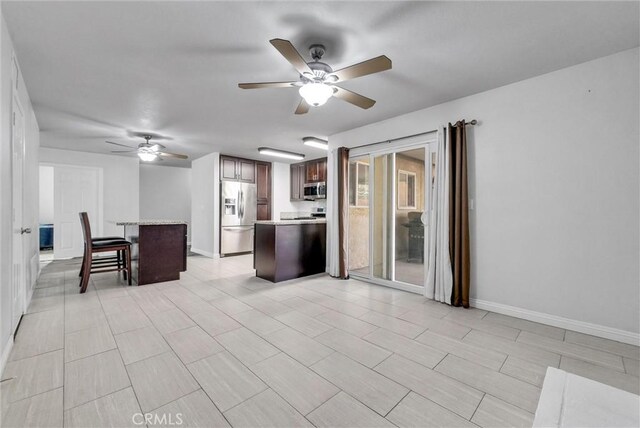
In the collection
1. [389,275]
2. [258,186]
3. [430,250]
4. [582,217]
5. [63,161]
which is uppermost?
[63,161]

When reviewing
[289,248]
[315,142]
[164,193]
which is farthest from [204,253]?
[315,142]

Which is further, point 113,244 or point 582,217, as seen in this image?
point 113,244

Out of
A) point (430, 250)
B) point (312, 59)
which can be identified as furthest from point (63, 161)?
point (430, 250)

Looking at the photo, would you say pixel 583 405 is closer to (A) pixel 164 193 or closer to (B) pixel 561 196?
(B) pixel 561 196

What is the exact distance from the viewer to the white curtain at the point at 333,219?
4676 millimetres

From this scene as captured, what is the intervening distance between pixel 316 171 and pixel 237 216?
232 cm

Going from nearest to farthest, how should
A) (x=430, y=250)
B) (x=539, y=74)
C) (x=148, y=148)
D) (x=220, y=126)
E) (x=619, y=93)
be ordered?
(x=619, y=93) < (x=539, y=74) < (x=430, y=250) < (x=220, y=126) < (x=148, y=148)

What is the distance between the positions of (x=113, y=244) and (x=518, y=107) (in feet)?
18.4

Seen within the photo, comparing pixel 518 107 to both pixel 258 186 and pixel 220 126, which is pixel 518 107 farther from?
pixel 258 186

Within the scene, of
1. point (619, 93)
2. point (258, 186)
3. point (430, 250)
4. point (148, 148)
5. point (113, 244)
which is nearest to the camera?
point (619, 93)

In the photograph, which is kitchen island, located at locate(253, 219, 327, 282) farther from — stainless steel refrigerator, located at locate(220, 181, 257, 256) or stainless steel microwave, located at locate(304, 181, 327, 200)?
stainless steel refrigerator, located at locate(220, 181, 257, 256)

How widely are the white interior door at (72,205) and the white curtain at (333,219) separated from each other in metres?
5.62

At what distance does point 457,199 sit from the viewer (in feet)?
10.7

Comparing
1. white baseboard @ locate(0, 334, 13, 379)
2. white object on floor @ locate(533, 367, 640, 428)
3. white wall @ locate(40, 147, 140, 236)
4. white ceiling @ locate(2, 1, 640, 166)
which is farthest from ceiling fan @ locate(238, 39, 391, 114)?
white wall @ locate(40, 147, 140, 236)
